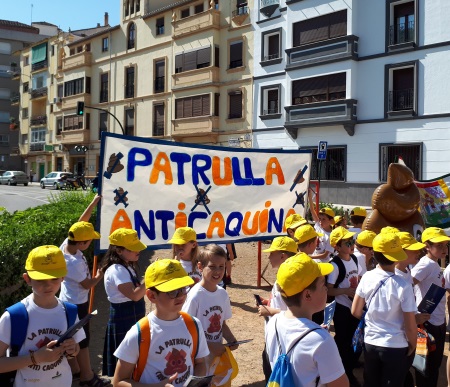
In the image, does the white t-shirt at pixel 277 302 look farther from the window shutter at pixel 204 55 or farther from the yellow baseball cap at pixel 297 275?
the window shutter at pixel 204 55

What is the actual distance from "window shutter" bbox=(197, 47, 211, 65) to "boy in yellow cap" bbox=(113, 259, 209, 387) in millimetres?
26877

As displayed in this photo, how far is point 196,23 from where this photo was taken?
2889cm

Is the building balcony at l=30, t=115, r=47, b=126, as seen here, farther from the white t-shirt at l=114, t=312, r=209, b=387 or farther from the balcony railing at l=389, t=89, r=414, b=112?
the white t-shirt at l=114, t=312, r=209, b=387

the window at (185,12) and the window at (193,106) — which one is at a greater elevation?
the window at (185,12)

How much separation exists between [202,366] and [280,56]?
23.5m

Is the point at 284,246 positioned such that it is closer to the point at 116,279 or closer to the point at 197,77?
the point at 116,279

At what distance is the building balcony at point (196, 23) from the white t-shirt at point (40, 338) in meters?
26.9

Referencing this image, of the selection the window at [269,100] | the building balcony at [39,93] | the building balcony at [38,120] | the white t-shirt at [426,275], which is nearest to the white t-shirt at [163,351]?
the white t-shirt at [426,275]

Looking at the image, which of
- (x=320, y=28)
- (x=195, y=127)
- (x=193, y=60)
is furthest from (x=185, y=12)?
(x=320, y=28)

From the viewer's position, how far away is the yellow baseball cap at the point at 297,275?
2471 millimetres

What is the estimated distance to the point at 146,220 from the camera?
19.8 feet

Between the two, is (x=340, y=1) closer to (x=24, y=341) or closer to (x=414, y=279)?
(x=414, y=279)

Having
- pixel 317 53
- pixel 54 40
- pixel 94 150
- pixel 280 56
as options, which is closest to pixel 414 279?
pixel 317 53

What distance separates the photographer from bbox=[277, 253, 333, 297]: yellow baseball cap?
2.47 metres
